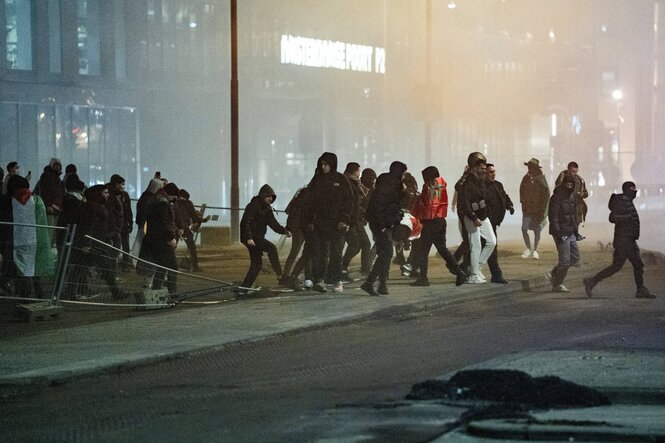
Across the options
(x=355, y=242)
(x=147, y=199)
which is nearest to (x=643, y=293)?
(x=355, y=242)

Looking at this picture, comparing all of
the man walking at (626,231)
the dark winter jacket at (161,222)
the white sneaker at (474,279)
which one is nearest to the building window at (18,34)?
the white sneaker at (474,279)

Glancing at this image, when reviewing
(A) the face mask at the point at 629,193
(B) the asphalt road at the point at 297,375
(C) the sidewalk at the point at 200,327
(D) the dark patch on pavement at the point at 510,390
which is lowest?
(B) the asphalt road at the point at 297,375

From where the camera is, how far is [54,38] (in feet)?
139

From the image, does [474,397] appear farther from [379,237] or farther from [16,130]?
[16,130]

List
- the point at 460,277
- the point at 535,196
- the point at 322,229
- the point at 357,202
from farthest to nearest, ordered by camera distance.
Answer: the point at 535,196 → the point at 357,202 → the point at 460,277 → the point at 322,229

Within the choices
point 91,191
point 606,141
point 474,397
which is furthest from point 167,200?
point 606,141

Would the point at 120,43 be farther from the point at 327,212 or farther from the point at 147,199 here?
the point at 327,212

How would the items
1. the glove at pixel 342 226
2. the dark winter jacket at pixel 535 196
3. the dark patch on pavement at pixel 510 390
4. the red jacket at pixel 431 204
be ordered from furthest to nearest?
1. the dark winter jacket at pixel 535 196
2. the red jacket at pixel 431 204
3. the glove at pixel 342 226
4. the dark patch on pavement at pixel 510 390

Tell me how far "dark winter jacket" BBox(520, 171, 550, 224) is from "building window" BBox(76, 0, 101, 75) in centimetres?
2718

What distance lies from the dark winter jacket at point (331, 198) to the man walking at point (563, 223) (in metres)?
2.68

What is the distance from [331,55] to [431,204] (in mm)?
41054

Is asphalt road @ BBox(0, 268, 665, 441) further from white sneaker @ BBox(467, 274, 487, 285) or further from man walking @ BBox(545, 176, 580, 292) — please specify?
white sneaker @ BBox(467, 274, 487, 285)

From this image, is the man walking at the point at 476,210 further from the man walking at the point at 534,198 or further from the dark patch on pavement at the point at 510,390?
the dark patch on pavement at the point at 510,390

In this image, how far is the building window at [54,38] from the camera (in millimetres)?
42000
